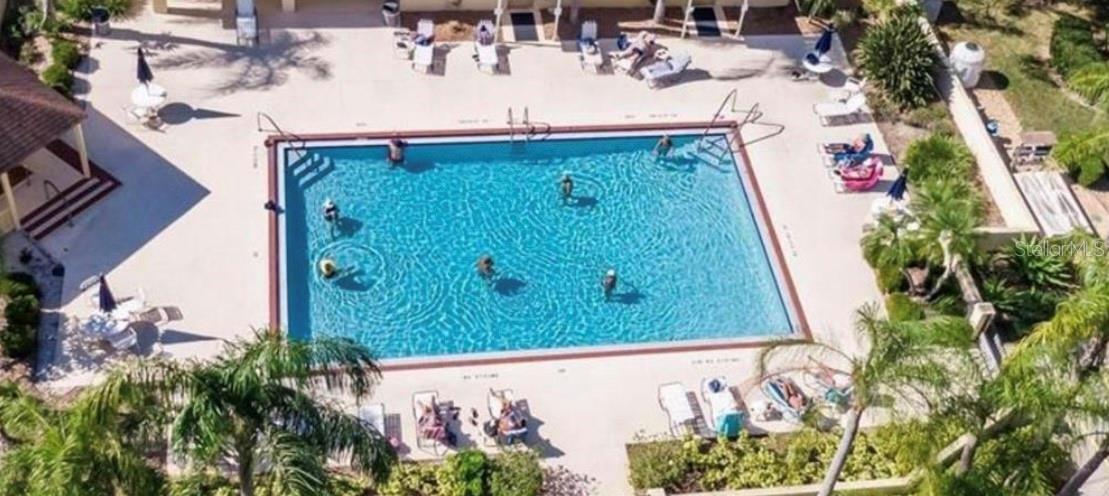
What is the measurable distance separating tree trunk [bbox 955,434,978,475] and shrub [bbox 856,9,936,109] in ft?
49.5

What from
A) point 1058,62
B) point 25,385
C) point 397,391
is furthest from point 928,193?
point 25,385

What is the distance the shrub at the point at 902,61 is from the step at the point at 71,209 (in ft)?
68.0

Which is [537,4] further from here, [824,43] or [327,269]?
[327,269]

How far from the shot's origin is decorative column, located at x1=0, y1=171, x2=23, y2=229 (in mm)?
29466

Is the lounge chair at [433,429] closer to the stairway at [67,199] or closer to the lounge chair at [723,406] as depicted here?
the lounge chair at [723,406]

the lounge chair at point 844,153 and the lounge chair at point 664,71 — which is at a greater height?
the lounge chair at point 664,71

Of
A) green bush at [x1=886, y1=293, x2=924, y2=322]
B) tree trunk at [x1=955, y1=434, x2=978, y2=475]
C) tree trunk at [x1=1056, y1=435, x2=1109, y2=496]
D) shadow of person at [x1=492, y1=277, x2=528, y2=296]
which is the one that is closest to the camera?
tree trunk at [x1=1056, y1=435, x2=1109, y2=496]

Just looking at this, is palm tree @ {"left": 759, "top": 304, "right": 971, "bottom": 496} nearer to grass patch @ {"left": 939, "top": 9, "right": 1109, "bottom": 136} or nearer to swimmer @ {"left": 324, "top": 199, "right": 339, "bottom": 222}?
swimmer @ {"left": 324, "top": 199, "right": 339, "bottom": 222}

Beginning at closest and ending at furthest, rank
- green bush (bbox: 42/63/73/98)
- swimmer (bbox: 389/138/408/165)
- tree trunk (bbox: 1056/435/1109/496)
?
tree trunk (bbox: 1056/435/1109/496)
green bush (bbox: 42/63/73/98)
swimmer (bbox: 389/138/408/165)

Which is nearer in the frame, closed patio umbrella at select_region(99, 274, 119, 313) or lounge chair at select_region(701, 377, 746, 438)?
lounge chair at select_region(701, 377, 746, 438)

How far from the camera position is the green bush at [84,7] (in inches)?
1415

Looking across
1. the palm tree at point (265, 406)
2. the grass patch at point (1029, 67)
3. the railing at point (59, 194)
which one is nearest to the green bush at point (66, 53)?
the railing at point (59, 194)

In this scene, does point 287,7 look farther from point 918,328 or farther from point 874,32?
point 918,328

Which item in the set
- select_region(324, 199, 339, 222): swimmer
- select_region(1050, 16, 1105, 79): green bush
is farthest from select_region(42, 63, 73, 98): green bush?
select_region(1050, 16, 1105, 79): green bush
